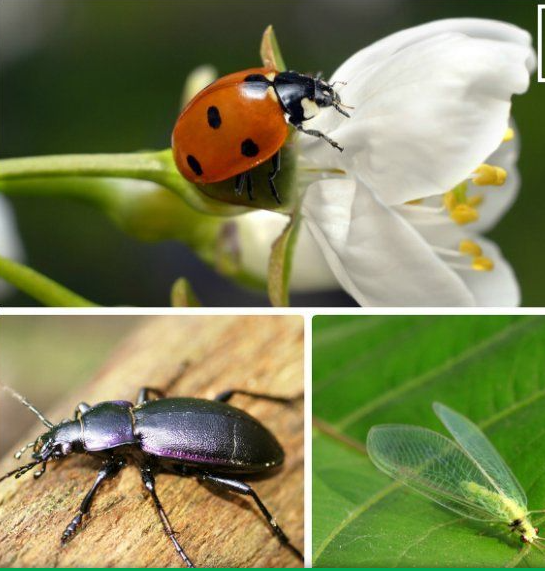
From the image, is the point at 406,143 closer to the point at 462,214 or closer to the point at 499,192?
the point at 462,214

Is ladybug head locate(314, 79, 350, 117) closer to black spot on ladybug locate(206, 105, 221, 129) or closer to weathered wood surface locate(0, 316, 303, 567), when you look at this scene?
black spot on ladybug locate(206, 105, 221, 129)

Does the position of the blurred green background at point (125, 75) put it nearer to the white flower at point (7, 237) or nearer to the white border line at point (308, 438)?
the white flower at point (7, 237)

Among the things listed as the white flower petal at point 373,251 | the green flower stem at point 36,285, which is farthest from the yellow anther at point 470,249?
the green flower stem at point 36,285

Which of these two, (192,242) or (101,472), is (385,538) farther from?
(192,242)

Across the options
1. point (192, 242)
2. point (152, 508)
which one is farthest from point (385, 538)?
point (192, 242)

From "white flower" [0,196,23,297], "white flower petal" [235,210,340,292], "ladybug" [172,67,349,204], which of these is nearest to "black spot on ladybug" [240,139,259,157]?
"ladybug" [172,67,349,204]

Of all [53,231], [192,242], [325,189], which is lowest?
[53,231]

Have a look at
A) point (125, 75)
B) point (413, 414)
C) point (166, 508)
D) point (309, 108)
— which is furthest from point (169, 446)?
point (125, 75)
